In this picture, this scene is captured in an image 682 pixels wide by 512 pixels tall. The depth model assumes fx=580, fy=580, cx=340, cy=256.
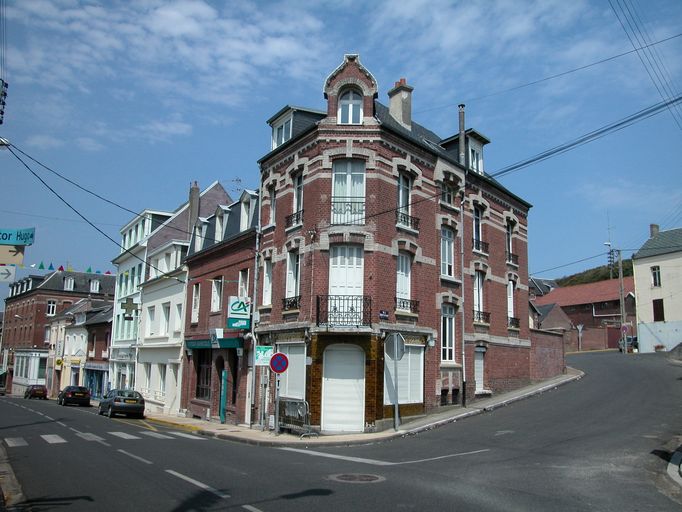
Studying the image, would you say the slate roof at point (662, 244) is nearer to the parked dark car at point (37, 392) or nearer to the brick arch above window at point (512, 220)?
the brick arch above window at point (512, 220)

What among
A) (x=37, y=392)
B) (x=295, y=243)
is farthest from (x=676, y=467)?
(x=37, y=392)

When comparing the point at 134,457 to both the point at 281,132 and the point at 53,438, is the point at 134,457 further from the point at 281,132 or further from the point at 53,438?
the point at 281,132

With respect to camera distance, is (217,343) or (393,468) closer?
(393,468)

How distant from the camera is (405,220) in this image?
2105 centimetres

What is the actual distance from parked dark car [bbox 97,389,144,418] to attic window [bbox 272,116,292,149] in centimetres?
1408

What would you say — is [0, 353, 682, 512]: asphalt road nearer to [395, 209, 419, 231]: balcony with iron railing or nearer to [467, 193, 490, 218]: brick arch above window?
[395, 209, 419, 231]: balcony with iron railing

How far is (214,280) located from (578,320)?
2120 inches

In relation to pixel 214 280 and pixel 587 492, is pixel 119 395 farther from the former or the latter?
pixel 587 492

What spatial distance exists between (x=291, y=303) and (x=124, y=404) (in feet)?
40.6

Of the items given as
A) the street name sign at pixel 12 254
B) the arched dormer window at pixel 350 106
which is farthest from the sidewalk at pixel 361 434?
the arched dormer window at pixel 350 106

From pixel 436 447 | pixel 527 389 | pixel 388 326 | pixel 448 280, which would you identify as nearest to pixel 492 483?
pixel 436 447

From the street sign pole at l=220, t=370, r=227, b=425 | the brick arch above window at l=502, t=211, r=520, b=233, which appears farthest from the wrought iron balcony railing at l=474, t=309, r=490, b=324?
the street sign pole at l=220, t=370, r=227, b=425

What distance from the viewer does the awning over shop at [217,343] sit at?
24.1m

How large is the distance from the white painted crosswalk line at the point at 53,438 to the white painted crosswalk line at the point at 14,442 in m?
A: 0.61
